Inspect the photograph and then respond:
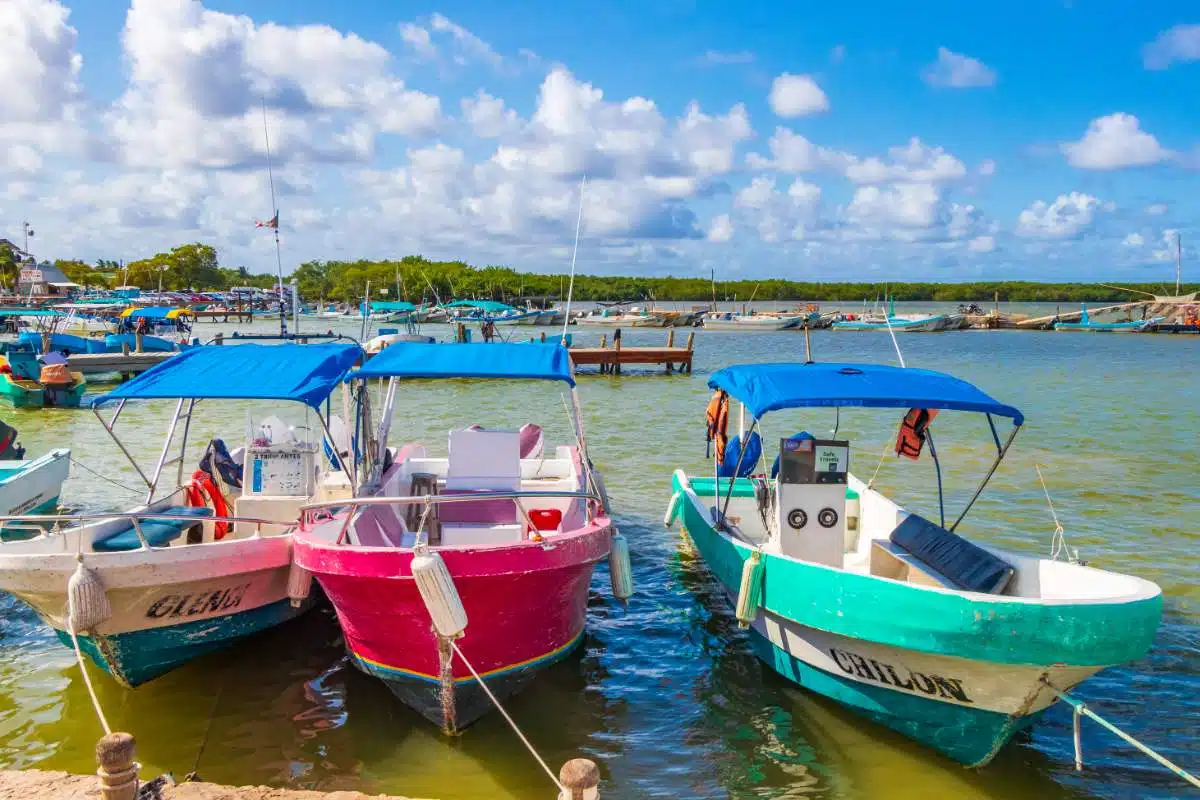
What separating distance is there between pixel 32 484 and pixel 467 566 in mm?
8147

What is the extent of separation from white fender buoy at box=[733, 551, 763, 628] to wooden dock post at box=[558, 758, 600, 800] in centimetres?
326

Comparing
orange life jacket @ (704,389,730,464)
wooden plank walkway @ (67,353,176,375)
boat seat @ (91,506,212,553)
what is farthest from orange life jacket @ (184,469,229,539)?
wooden plank walkway @ (67,353,176,375)

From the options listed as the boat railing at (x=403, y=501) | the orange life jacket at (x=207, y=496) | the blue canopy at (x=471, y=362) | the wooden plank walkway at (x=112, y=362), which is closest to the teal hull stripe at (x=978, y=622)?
the boat railing at (x=403, y=501)

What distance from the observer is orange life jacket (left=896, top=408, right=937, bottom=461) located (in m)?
9.45

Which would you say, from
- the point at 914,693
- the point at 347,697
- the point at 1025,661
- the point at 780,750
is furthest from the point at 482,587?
the point at 1025,661

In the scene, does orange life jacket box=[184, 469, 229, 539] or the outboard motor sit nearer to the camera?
the outboard motor

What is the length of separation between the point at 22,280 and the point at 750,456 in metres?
125

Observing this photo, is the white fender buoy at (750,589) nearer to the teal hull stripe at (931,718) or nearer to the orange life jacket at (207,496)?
the teal hull stripe at (931,718)

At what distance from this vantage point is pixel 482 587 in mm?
6812

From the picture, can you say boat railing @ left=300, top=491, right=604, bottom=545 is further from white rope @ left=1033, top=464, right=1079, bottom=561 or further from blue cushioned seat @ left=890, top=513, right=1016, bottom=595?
white rope @ left=1033, top=464, right=1079, bottom=561

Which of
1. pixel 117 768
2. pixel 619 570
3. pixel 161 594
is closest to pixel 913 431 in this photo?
pixel 619 570

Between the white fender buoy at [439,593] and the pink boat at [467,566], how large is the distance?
12 centimetres

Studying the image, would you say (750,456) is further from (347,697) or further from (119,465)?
(119,465)

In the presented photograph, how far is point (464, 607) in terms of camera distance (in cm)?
684
